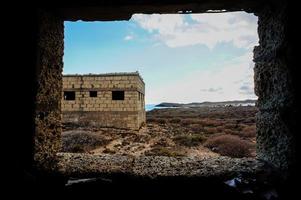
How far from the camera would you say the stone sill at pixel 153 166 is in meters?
2.62

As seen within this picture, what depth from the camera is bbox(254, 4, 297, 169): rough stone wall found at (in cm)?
222

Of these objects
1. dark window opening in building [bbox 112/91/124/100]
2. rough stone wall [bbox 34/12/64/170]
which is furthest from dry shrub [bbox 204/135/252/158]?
rough stone wall [bbox 34/12/64/170]

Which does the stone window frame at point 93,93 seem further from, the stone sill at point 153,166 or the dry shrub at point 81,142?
the stone sill at point 153,166

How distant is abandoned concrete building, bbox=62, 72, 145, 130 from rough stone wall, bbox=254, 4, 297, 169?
18963mm

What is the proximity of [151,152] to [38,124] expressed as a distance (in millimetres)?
10587

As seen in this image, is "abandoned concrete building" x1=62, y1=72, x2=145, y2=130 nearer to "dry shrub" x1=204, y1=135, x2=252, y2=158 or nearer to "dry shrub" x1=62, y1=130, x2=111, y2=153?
"dry shrub" x1=62, y1=130, x2=111, y2=153

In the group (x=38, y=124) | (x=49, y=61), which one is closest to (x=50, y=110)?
(x=38, y=124)

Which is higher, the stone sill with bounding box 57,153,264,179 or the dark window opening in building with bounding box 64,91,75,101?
the dark window opening in building with bounding box 64,91,75,101

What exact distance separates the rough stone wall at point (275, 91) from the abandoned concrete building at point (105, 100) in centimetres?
1896

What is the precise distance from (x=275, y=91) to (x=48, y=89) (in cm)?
226

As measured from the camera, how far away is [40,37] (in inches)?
103

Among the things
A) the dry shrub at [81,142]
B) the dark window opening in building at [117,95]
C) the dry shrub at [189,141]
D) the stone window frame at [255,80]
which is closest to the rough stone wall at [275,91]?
the stone window frame at [255,80]

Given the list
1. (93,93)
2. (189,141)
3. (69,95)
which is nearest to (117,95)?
(93,93)

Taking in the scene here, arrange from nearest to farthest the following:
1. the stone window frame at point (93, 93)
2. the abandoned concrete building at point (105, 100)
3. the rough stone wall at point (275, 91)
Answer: the rough stone wall at point (275, 91), the abandoned concrete building at point (105, 100), the stone window frame at point (93, 93)
